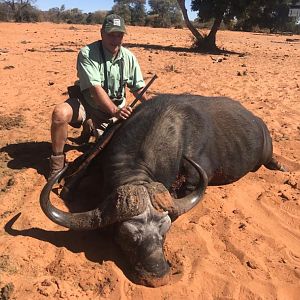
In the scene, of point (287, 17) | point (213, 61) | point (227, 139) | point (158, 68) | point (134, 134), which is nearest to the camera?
point (134, 134)

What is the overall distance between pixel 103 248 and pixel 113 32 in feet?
7.91

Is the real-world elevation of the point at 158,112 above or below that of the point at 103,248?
above

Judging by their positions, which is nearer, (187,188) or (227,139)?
(187,188)

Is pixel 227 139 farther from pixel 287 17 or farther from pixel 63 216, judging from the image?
pixel 287 17

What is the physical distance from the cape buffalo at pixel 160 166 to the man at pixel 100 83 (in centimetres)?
43

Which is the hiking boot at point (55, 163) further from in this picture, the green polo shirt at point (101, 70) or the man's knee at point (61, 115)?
the green polo shirt at point (101, 70)

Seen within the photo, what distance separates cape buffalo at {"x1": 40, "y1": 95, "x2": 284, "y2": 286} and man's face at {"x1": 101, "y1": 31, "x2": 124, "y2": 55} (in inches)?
30.6

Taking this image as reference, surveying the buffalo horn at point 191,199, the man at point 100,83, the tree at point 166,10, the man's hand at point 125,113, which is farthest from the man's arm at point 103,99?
the tree at point 166,10

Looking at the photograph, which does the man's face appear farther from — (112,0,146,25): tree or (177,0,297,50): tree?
(112,0,146,25): tree

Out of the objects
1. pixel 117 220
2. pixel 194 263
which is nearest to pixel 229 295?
pixel 194 263

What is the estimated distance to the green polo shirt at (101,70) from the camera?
203 inches

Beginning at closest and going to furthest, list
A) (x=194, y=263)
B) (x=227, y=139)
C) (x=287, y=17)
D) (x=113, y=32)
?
1. (x=194, y=263)
2. (x=113, y=32)
3. (x=227, y=139)
4. (x=287, y=17)

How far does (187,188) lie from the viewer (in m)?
4.76

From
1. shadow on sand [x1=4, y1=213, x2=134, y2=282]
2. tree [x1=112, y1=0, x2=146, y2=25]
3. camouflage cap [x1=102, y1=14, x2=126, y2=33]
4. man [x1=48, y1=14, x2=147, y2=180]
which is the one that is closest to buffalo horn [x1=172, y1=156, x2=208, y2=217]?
shadow on sand [x1=4, y1=213, x2=134, y2=282]
